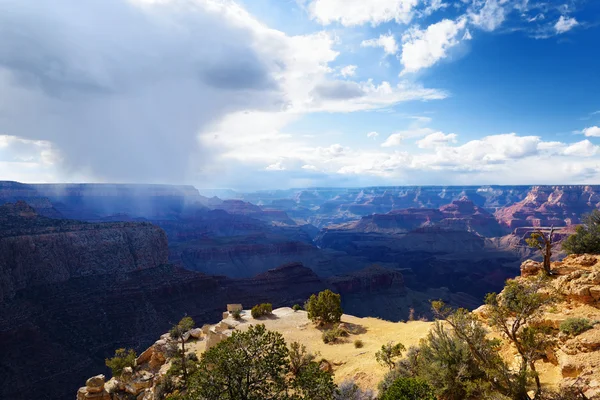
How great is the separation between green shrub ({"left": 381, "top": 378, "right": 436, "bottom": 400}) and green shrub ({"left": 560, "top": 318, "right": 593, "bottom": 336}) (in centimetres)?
727

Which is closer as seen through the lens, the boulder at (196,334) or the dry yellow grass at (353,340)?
the dry yellow grass at (353,340)

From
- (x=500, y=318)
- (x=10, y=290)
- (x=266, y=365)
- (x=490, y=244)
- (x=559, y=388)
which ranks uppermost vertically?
(x=500, y=318)

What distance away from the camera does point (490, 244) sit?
163m

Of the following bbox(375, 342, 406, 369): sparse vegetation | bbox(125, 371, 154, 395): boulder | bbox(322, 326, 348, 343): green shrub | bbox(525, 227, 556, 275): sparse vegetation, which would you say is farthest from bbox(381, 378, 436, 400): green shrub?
bbox(125, 371, 154, 395): boulder

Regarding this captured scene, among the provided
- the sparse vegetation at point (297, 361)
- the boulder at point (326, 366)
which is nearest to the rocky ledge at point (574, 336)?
the boulder at point (326, 366)

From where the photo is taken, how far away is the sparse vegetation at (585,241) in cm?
2575

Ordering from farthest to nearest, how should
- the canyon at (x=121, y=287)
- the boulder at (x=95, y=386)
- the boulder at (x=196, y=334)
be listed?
the canyon at (x=121, y=287)
the boulder at (x=196, y=334)
the boulder at (x=95, y=386)

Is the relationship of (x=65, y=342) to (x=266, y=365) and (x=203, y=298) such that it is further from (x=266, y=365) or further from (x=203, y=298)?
(x=266, y=365)

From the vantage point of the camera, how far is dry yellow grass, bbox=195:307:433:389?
1862 cm

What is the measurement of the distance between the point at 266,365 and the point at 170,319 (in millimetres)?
63671

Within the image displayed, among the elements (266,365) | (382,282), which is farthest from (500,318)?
(382,282)

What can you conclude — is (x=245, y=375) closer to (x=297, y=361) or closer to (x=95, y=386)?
(x=297, y=361)

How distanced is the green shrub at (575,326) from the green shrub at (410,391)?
286 inches

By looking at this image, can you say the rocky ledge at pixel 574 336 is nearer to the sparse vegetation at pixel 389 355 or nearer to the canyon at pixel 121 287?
the sparse vegetation at pixel 389 355
